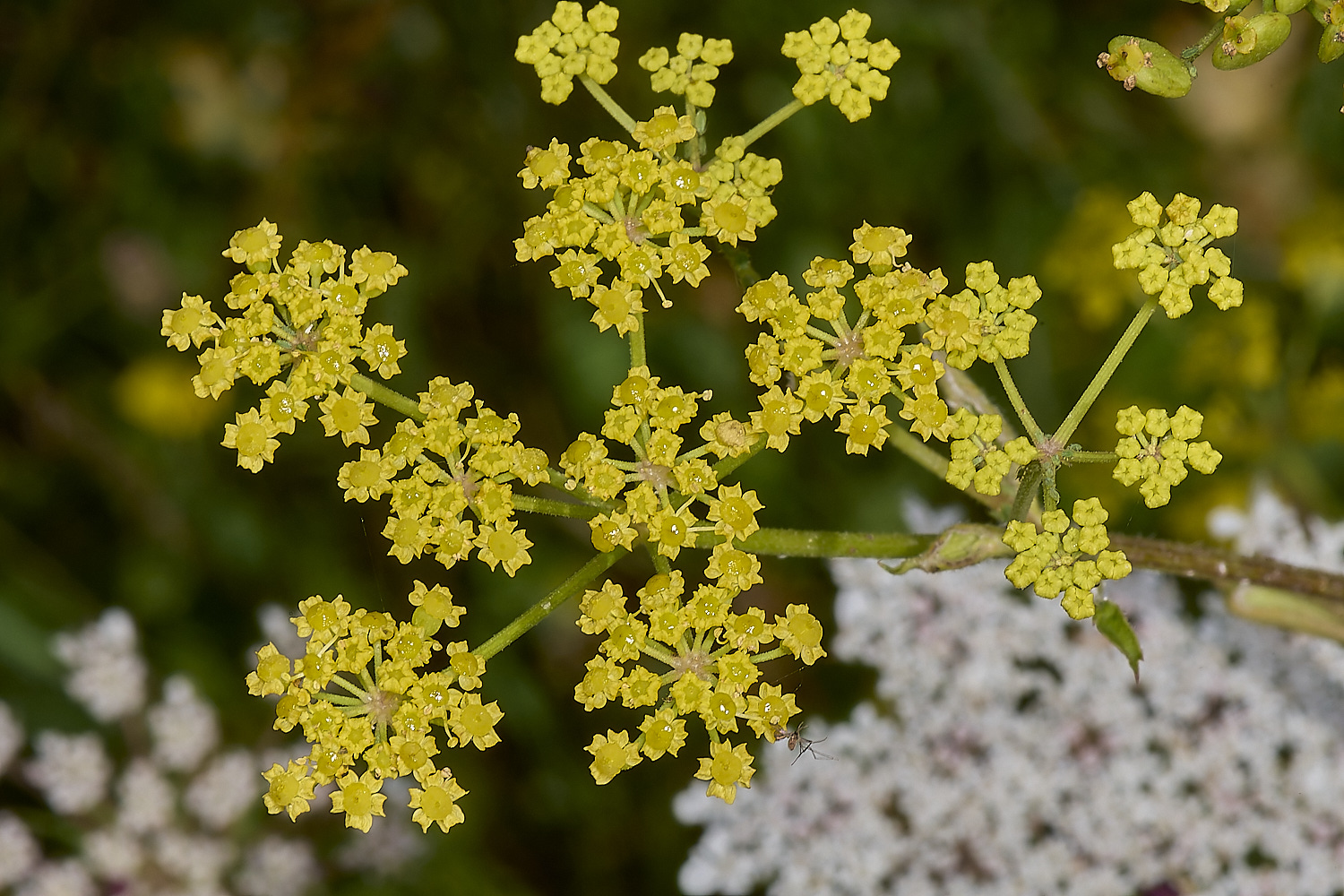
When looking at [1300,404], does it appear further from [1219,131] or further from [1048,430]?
[1219,131]

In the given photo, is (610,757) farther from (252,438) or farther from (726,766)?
(252,438)

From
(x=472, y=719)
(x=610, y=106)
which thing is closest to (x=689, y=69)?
(x=610, y=106)

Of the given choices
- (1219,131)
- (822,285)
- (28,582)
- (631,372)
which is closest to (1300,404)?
(1219,131)

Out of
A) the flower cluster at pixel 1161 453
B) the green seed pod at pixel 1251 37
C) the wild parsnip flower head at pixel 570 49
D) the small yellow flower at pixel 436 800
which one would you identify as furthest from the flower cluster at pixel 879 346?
the small yellow flower at pixel 436 800

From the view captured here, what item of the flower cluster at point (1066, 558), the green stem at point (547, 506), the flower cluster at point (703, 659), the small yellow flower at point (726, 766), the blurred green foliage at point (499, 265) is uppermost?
the blurred green foliage at point (499, 265)

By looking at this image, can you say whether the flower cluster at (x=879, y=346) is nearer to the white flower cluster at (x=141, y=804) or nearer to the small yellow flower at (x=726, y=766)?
the small yellow flower at (x=726, y=766)

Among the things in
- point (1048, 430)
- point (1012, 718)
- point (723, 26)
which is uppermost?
point (723, 26)

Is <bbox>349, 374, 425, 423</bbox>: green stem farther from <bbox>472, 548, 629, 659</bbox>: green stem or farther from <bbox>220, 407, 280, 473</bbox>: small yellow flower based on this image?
<bbox>472, 548, 629, 659</bbox>: green stem
